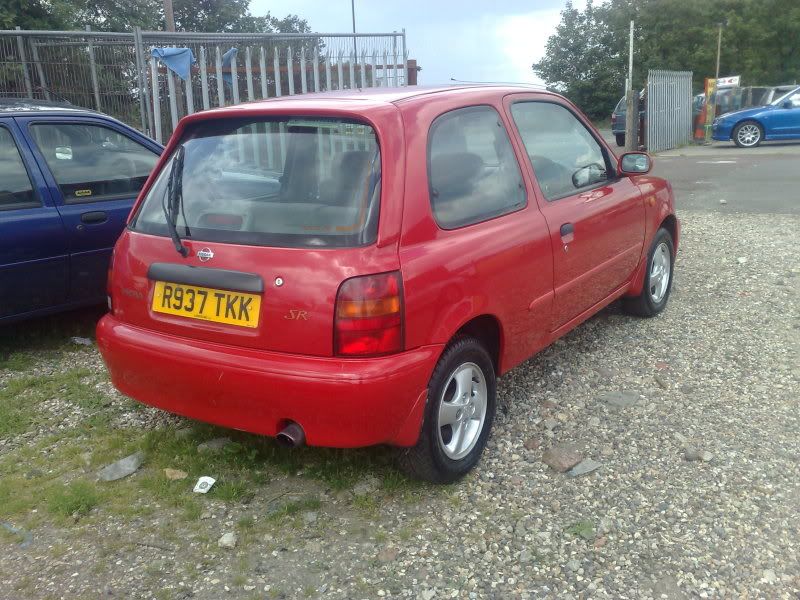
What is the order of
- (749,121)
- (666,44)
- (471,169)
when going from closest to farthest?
1. (471,169)
2. (749,121)
3. (666,44)

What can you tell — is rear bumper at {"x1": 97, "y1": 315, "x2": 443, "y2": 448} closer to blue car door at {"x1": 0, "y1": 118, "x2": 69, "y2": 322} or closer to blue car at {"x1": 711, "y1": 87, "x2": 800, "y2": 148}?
blue car door at {"x1": 0, "y1": 118, "x2": 69, "y2": 322}

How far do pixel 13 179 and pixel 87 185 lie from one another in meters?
0.48

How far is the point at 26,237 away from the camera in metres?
4.61

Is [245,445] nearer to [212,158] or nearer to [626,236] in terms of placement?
[212,158]

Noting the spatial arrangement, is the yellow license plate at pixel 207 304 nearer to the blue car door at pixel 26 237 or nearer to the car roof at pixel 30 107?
the blue car door at pixel 26 237

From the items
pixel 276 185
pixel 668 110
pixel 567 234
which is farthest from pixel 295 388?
pixel 668 110

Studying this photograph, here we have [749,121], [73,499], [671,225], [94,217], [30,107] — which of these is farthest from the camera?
[749,121]

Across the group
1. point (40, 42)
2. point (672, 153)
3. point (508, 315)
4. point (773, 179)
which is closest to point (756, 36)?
point (672, 153)

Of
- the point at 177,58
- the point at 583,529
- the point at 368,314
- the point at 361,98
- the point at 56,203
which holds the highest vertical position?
the point at 177,58

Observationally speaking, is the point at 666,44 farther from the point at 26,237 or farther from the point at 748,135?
the point at 26,237

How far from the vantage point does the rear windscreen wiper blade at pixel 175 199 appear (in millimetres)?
3116

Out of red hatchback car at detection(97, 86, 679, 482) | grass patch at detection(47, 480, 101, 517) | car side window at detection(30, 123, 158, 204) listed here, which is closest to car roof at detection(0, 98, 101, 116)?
car side window at detection(30, 123, 158, 204)

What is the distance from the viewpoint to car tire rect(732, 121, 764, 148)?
20.2 meters

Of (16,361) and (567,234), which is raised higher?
(567,234)
